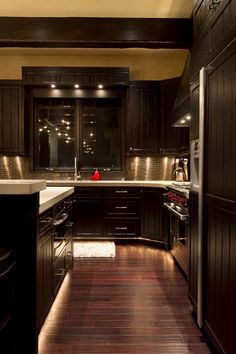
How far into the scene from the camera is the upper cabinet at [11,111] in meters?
5.45

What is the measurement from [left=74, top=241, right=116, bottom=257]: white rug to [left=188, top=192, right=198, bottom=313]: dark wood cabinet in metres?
1.93

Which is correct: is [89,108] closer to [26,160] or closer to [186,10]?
[26,160]

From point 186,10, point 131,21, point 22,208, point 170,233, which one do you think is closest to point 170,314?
point 22,208

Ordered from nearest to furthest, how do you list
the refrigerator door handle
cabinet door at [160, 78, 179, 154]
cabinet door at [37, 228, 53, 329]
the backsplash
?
1. cabinet door at [37, 228, 53, 329]
2. the refrigerator door handle
3. cabinet door at [160, 78, 179, 154]
4. the backsplash

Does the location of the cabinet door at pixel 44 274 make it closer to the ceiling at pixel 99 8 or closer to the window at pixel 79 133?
the ceiling at pixel 99 8


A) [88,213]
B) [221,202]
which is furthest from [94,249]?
[221,202]

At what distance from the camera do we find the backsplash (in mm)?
5832

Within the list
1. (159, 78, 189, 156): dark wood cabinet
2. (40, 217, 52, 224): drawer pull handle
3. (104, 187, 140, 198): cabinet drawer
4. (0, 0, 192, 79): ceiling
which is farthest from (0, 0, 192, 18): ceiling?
(40, 217, 52, 224): drawer pull handle

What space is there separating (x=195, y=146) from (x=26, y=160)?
156 inches

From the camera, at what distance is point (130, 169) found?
589cm

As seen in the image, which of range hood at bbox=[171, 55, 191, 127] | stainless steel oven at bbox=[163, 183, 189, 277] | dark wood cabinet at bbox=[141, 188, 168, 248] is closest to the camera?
stainless steel oven at bbox=[163, 183, 189, 277]

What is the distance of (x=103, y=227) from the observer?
5.27 m

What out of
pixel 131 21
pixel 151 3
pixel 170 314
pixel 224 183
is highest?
pixel 151 3

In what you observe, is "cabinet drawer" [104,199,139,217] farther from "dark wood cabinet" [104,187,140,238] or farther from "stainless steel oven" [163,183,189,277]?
"stainless steel oven" [163,183,189,277]
